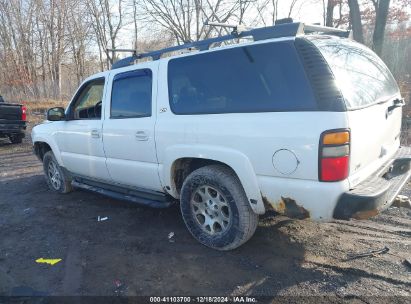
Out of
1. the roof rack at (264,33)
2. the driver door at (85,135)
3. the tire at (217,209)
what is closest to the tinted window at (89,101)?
the driver door at (85,135)

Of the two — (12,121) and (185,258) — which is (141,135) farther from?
(12,121)

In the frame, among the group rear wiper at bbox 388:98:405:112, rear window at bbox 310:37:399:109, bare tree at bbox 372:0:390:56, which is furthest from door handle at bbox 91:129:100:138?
bare tree at bbox 372:0:390:56

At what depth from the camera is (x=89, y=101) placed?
17.0ft

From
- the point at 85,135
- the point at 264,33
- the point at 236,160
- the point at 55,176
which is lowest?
the point at 55,176

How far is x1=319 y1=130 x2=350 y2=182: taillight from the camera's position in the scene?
2631mm

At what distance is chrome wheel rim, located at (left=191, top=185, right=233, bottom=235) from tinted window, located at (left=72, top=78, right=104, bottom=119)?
2.05m

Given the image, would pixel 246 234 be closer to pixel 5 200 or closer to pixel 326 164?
pixel 326 164

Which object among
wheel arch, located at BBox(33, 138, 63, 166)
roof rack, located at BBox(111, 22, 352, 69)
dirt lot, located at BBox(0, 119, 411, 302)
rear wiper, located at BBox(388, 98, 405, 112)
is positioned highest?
roof rack, located at BBox(111, 22, 352, 69)

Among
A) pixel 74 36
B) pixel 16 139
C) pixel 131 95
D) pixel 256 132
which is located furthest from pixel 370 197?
pixel 74 36

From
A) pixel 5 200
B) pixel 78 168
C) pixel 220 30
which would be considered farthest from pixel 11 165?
pixel 220 30

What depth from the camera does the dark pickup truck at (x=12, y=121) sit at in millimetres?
11393

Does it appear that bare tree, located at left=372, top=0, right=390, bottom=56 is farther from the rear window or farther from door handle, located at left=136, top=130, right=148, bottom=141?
door handle, located at left=136, top=130, right=148, bottom=141

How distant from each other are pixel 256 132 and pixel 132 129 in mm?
1699

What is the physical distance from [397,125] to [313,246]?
1.64 m
